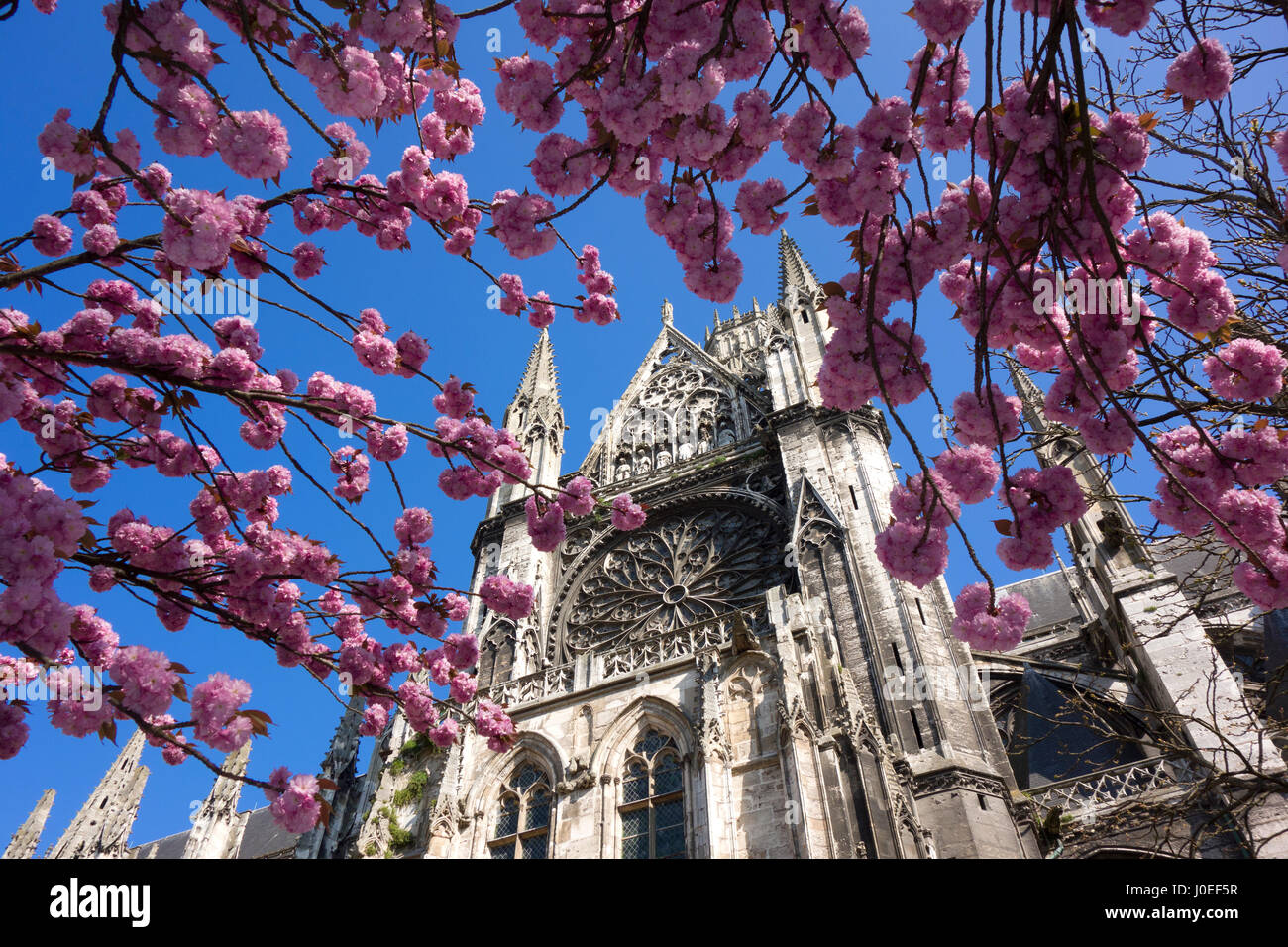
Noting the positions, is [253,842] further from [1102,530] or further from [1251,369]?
[1251,369]

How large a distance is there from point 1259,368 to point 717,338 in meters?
28.6

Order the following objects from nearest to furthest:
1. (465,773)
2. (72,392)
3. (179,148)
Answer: (179,148), (72,392), (465,773)

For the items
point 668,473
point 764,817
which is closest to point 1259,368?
point 764,817

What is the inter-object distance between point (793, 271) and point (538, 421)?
8.89m

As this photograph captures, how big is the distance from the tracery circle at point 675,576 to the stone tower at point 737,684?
2.1 inches

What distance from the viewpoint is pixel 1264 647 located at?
1554 centimetres

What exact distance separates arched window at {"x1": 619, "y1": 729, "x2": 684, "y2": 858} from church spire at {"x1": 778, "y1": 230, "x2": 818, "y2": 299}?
14.1 meters

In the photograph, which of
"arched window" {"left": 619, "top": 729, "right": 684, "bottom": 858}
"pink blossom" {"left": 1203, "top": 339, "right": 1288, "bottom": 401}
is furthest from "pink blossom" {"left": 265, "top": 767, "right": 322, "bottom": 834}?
"arched window" {"left": 619, "top": 729, "right": 684, "bottom": 858}

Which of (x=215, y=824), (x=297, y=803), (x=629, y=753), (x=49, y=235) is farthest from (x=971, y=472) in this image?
(x=215, y=824)

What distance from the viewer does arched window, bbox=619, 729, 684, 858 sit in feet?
40.8

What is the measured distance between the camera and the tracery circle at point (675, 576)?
17.7 m

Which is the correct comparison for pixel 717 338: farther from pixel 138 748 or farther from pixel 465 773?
pixel 138 748

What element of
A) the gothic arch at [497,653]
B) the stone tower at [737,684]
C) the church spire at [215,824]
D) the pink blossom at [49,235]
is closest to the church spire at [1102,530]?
the stone tower at [737,684]
